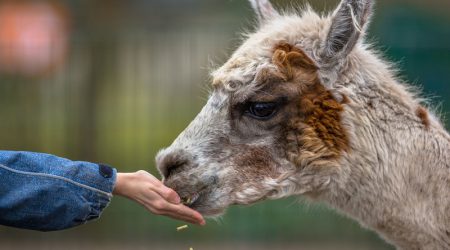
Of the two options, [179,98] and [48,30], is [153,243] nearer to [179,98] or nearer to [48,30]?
[179,98]

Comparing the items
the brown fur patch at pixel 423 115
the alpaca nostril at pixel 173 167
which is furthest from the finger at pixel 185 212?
the brown fur patch at pixel 423 115

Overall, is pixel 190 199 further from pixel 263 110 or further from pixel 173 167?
pixel 263 110

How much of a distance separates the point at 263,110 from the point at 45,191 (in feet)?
3.91

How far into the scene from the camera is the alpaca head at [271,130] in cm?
427

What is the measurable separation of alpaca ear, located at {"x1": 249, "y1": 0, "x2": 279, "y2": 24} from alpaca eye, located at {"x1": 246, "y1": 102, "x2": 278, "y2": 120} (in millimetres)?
856

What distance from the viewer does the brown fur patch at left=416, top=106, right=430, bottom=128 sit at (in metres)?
4.30

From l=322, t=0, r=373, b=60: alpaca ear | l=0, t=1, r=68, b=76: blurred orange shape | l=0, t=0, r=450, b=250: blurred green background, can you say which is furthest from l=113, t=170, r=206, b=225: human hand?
l=0, t=1, r=68, b=76: blurred orange shape

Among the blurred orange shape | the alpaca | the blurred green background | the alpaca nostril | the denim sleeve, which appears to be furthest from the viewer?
the blurred orange shape

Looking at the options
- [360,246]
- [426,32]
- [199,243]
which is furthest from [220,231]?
[426,32]

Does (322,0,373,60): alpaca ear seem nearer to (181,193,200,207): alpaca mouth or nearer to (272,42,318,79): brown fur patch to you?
(272,42,318,79): brown fur patch

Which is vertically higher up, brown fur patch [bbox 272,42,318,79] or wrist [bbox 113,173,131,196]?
brown fur patch [bbox 272,42,318,79]

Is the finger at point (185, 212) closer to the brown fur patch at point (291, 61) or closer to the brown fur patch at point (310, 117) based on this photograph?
the brown fur patch at point (310, 117)

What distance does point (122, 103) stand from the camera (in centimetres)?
1088

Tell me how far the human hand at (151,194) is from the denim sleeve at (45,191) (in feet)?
0.58
